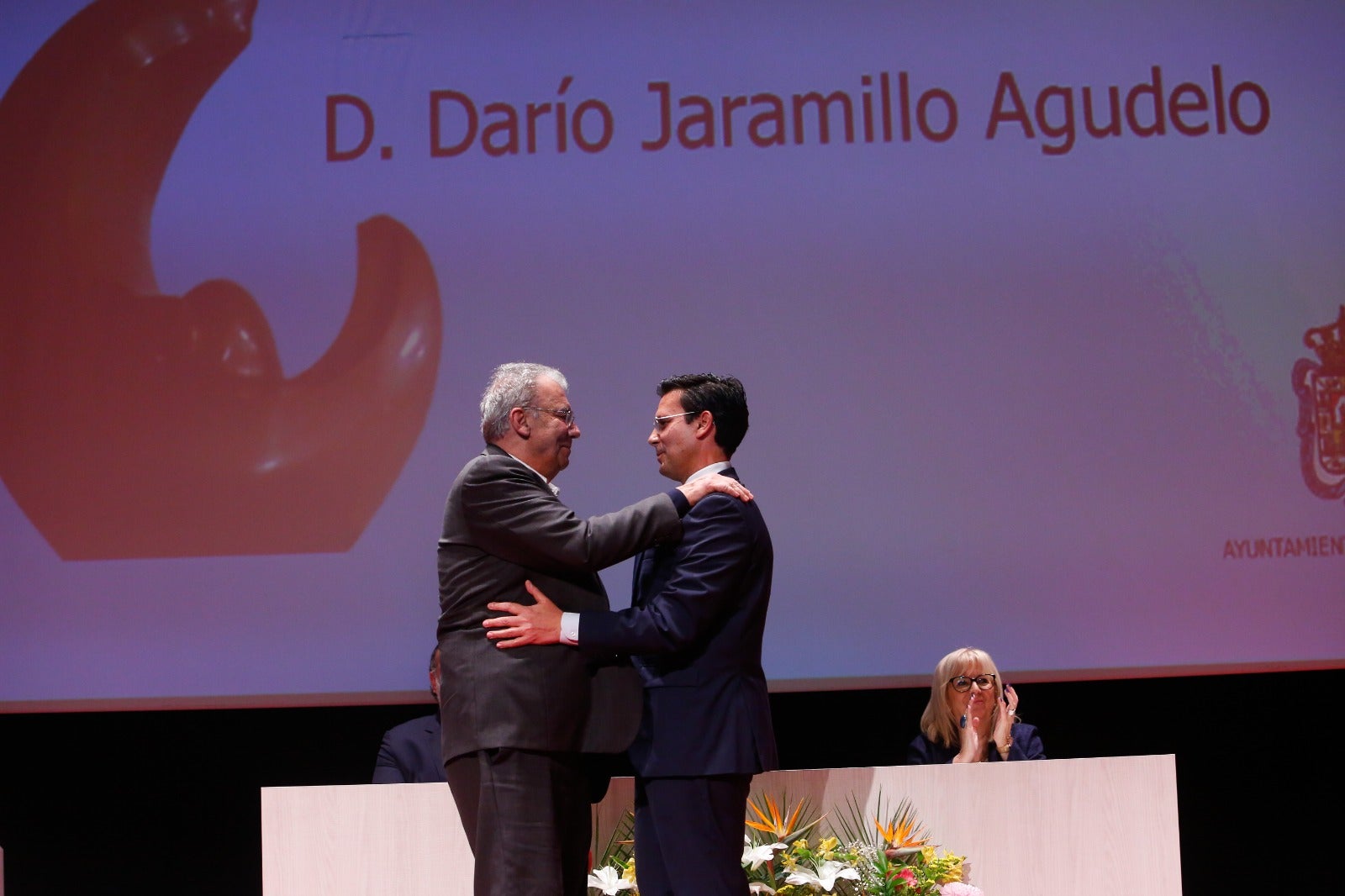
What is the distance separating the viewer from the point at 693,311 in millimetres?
4523

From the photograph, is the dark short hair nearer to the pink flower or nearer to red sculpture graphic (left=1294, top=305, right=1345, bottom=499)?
the pink flower

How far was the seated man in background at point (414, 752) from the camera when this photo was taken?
417 centimetres

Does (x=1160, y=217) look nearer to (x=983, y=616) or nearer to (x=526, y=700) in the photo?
(x=983, y=616)

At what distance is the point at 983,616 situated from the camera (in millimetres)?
4445

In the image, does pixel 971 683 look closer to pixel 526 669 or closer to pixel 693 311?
pixel 693 311

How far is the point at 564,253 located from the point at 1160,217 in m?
2.07

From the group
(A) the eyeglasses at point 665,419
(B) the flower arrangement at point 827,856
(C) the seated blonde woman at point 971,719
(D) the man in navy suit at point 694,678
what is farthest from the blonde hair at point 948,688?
(A) the eyeglasses at point 665,419

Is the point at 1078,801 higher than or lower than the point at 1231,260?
lower

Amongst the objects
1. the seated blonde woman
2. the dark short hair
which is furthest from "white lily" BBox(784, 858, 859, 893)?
the seated blonde woman

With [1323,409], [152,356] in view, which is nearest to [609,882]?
[152,356]

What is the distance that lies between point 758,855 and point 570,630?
0.67 metres

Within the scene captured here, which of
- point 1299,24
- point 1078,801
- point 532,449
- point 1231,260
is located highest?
point 1299,24

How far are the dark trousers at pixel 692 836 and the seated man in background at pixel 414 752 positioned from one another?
1.61m

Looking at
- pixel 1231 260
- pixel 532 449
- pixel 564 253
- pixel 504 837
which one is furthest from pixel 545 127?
pixel 504 837
